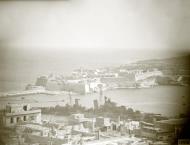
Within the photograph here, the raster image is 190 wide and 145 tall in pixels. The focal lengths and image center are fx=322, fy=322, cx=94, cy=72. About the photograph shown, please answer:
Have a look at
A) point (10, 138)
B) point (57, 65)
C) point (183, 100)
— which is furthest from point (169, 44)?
point (10, 138)

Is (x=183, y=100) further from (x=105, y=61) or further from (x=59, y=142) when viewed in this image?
(x=59, y=142)

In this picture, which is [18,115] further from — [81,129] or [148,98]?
[148,98]

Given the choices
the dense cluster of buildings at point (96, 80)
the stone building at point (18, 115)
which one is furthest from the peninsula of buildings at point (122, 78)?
the stone building at point (18, 115)

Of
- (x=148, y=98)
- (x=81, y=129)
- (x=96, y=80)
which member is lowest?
(x=81, y=129)

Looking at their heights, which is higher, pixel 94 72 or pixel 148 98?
pixel 94 72

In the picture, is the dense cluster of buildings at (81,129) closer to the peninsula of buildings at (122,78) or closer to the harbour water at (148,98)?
the harbour water at (148,98)

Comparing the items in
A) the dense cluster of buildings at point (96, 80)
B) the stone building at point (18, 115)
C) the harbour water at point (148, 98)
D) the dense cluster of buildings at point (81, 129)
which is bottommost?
the dense cluster of buildings at point (81, 129)

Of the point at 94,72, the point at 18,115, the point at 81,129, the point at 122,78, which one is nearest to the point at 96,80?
the point at 94,72

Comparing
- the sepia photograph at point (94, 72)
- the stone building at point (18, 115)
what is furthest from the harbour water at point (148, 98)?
the stone building at point (18, 115)

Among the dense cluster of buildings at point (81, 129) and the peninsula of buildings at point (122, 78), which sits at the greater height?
the peninsula of buildings at point (122, 78)
